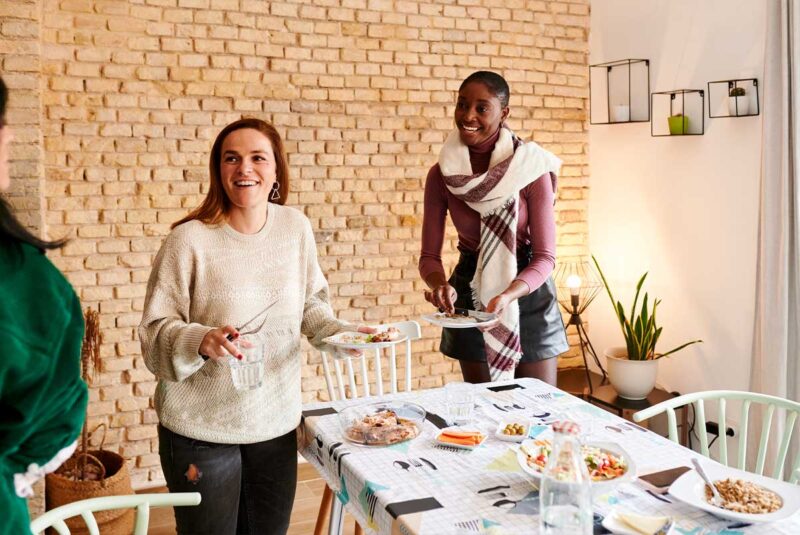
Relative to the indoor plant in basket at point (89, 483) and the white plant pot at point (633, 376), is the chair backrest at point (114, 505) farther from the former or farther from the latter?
the white plant pot at point (633, 376)

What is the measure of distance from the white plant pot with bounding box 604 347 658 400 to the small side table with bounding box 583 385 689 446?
1.6 inches

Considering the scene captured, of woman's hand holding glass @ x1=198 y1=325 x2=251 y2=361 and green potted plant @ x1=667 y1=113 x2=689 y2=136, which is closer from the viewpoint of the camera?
woman's hand holding glass @ x1=198 y1=325 x2=251 y2=361

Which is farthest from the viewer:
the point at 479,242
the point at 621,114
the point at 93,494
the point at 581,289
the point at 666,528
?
the point at 581,289

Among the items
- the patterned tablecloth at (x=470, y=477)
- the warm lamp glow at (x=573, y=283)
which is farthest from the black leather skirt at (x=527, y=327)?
the warm lamp glow at (x=573, y=283)

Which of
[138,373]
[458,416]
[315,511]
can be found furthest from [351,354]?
[138,373]

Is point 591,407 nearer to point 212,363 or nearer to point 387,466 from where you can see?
point 387,466

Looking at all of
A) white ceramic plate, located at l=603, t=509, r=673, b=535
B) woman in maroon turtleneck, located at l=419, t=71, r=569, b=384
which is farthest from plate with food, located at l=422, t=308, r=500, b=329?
white ceramic plate, located at l=603, t=509, r=673, b=535

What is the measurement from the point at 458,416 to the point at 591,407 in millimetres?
449

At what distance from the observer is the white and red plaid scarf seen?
3.00m

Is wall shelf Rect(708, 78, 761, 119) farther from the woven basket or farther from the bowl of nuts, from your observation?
the woven basket

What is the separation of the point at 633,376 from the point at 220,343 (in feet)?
9.39

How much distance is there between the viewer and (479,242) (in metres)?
3.06

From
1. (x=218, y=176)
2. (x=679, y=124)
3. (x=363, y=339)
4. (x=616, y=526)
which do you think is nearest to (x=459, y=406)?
(x=363, y=339)

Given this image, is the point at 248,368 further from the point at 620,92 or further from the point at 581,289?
the point at 620,92
